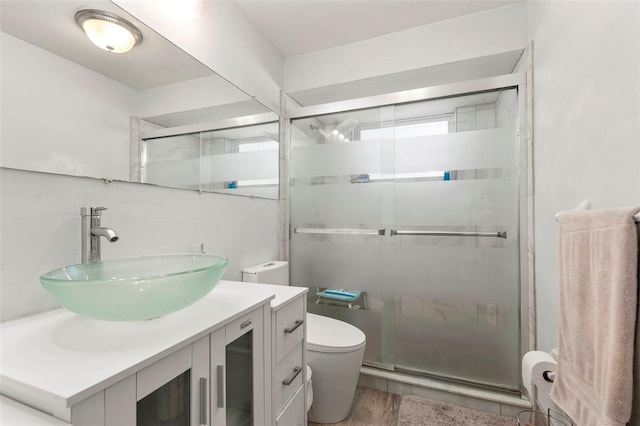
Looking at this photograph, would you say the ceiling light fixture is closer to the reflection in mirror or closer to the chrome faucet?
the reflection in mirror

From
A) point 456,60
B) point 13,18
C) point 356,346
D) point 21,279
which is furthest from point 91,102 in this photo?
point 456,60

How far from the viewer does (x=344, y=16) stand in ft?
6.02

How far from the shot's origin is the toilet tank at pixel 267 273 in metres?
1.70

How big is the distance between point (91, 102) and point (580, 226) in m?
1.61

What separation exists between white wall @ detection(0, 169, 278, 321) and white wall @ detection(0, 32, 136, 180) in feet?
0.18

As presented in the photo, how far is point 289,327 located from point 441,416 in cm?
120

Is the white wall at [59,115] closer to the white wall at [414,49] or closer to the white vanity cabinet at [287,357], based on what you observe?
the white vanity cabinet at [287,357]

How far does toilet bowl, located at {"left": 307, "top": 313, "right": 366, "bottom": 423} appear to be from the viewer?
148 centimetres

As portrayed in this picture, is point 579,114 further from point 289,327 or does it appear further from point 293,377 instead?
point 293,377

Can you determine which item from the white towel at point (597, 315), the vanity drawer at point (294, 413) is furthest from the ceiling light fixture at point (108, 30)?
the white towel at point (597, 315)

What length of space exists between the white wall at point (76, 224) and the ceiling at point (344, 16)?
4.05ft

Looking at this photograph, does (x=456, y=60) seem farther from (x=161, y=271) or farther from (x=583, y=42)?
(x=161, y=271)

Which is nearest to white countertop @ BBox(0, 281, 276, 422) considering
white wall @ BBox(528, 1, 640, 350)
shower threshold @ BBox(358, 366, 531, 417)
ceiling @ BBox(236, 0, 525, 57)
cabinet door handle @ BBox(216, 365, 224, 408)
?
cabinet door handle @ BBox(216, 365, 224, 408)

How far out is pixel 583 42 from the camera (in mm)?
1095
